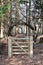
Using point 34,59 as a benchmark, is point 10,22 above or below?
above

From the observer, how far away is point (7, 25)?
11.7m

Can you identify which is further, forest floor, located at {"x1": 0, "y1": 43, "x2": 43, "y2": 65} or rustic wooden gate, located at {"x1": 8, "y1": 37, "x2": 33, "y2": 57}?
rustic wooden gate, located at {"x1": 8, "y1": 37, "x2": 33, "y2": 57}

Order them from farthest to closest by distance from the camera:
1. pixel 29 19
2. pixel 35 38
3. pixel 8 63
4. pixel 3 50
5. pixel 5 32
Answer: pixel 29 19, pixel 35 38, pixel 5 32, pixel 3 50, pixel 8 63

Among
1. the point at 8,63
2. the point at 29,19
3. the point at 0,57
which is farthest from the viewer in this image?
the point at 29,19

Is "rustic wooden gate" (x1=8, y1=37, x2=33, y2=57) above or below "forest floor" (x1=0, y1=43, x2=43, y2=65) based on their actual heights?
above

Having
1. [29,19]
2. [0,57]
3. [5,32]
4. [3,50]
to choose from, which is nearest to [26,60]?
[0,57]

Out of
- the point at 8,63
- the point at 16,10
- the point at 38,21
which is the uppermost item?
the point at 16,10

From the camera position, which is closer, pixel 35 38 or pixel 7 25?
pixel 7 25

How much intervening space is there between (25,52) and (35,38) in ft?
13.7

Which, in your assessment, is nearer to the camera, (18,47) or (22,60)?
(22,60)

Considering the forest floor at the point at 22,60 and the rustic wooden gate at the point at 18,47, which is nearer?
the forest floor at the point at 22,60

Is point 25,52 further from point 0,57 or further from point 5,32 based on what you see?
point 5,32

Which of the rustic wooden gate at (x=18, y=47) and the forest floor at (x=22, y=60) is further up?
the rustic wooden gate at (x=18, y=47)

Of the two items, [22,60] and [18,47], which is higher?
[18,47]
